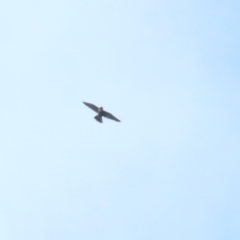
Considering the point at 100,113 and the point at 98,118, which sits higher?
the point at 100,113

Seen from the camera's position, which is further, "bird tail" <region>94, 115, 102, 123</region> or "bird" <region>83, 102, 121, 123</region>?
"bird tail" <region>94, 115, 102, 123</region>

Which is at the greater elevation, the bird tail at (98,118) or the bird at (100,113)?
the bird at (100,113)

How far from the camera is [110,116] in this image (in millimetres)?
39562

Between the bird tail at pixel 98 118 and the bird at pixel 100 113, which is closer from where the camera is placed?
the bird at pixel 100 113

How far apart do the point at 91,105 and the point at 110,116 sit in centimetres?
246

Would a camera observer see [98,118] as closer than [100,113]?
No

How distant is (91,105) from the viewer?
Result: 40062 mm

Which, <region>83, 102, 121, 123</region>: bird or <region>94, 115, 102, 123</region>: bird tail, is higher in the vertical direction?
<region>83, 102, 121, 123</region>: bird
